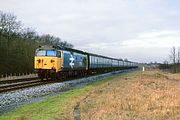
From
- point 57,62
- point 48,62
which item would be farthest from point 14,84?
point 57,62

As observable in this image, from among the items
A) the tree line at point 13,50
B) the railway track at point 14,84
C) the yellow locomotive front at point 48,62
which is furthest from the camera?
the tree line at point 13,50

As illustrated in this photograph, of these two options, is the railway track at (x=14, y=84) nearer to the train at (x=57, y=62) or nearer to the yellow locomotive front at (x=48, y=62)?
the yellow locomotive front at (x=48, y=62)

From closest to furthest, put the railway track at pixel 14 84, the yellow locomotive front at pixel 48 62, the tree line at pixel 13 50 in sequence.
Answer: the railway track at pixel 14 84
the yellow locomotive front at pixel 48 62
the tree line at pixel 13 50

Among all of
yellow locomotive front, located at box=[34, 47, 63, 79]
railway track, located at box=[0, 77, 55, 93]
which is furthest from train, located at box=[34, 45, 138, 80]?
railway track, located at box=[0, 77, 55, 93]

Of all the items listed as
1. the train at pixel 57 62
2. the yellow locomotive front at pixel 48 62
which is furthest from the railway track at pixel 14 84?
the train at pixel 57 62

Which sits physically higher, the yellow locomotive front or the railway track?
the yellow locomotive front

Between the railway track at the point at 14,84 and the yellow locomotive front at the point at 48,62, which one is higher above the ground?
the yellow locomotive front at the point at 48,62

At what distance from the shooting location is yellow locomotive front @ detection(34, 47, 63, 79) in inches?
1538

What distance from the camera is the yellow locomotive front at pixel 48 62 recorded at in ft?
128

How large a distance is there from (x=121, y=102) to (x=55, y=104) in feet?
9.51

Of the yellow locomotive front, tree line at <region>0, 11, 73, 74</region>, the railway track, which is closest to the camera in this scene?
the railway track

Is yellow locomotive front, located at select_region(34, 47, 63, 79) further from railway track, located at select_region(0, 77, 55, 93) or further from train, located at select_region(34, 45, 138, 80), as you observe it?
railway track, located at select_region(0, 77, 55, 93)

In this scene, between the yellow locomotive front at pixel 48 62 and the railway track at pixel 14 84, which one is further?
the yellow locomotive front at pixel 48 62

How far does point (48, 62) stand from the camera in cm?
3931
